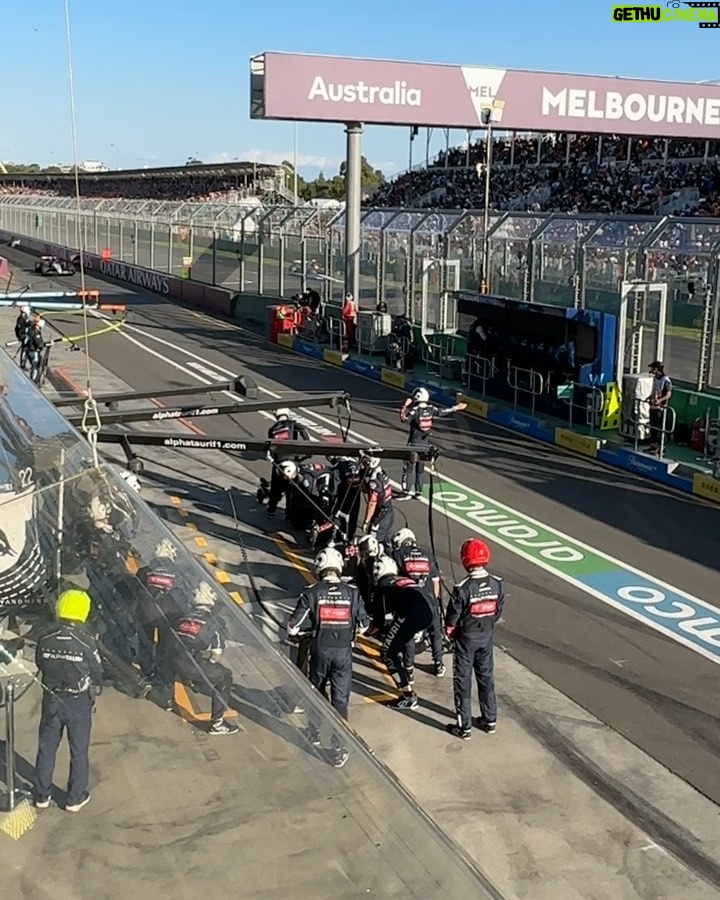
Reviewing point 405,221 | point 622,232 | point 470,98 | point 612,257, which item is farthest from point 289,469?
point 470,98

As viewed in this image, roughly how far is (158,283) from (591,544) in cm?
3564

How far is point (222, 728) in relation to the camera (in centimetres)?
347

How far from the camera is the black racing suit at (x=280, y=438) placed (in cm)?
1355

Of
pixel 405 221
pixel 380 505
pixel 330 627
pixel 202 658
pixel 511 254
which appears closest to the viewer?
pixel 202 658

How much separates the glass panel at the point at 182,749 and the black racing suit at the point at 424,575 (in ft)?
15.9

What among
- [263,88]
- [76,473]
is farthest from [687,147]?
[76,473]

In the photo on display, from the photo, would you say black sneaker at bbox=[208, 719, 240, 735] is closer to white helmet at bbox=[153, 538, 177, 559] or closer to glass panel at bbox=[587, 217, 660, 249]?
white helmet at bbox=[153, 538, 177, 559]

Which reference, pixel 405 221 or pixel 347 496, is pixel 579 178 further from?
pixel 347 496

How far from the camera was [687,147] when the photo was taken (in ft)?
167

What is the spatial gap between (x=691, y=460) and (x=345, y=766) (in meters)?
15.1

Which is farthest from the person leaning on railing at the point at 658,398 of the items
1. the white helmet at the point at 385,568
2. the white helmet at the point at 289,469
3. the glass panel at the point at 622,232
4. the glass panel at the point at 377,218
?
the glass panel at the point at 377,218

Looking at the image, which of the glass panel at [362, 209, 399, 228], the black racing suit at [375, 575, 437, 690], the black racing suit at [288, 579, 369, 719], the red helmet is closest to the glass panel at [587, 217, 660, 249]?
the glass panel at [362, 209, 399, 228]

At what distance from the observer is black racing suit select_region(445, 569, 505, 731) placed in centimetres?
817

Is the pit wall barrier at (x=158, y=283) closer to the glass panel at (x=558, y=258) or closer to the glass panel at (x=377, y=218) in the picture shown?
the glass panel at (x=377, y=218)
